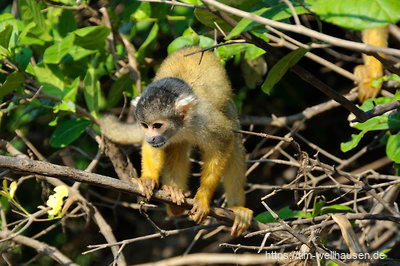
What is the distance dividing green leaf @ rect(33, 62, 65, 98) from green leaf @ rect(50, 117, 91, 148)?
25 cm

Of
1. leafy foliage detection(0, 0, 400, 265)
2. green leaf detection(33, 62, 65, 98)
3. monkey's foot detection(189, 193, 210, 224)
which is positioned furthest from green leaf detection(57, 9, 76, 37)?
monkey's foot detection(189, 193, 210, 224)

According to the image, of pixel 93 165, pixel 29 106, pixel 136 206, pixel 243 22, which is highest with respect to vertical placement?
pixel 243 22

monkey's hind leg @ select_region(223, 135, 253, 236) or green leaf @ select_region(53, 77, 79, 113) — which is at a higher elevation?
green leaf @ select_region(53, 77, 79, 113)

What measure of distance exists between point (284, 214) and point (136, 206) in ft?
5.08

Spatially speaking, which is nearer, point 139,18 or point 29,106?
point 29,106

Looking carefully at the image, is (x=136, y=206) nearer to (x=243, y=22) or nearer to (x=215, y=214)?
(x=215, y=214)

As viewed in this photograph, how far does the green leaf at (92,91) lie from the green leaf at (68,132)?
12 centimetres

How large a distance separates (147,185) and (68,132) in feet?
3.47

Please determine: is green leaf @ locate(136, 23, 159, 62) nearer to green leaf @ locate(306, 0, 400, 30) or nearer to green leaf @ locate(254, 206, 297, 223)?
green leaf @ locate(254, 206, 297, 223)

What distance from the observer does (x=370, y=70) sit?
391 cm

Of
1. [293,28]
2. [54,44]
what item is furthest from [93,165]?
[293,28]

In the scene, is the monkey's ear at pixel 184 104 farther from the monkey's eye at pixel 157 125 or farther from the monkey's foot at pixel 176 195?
the monkey's foot at pixel 176 195

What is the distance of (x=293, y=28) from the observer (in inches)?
58.4

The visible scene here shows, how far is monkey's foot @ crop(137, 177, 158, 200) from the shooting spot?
100 inches
